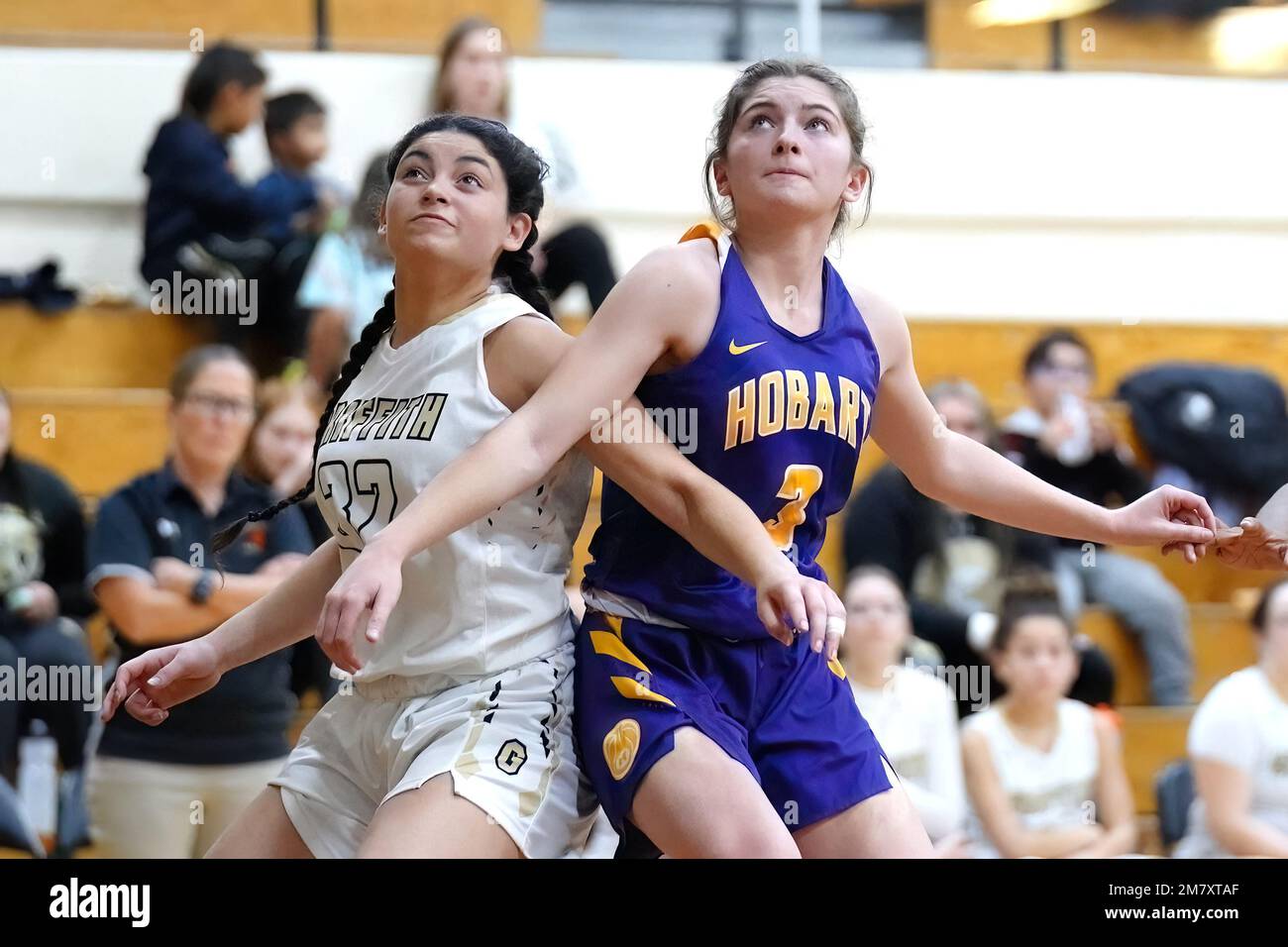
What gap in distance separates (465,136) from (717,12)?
4.47 m

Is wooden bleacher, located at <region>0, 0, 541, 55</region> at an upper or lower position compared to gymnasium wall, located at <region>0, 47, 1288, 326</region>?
upper

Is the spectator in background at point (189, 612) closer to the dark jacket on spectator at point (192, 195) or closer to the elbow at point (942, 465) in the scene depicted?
the dark jacket on spectator at point (192, 195)

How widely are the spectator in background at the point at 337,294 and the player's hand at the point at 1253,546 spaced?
3068 millimetres

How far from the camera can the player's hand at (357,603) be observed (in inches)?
86.1

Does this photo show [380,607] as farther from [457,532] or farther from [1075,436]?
[1075,436]

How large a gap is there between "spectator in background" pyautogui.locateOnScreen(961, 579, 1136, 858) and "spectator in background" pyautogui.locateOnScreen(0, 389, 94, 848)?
88.2 inches

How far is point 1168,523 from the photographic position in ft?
8.92

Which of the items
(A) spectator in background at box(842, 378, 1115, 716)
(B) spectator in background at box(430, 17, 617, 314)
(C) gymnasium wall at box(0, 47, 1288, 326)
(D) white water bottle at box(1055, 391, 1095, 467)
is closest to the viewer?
(A) spectator in background at box(842, 378, 1115, 716)

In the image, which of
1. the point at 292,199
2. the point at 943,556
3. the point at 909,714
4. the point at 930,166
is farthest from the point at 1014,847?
the point at 930,166

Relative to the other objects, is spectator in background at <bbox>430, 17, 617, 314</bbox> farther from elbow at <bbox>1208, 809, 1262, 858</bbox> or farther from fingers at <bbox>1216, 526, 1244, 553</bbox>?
fingers at <bbox>1216, 526, 1244, 553</bbox>

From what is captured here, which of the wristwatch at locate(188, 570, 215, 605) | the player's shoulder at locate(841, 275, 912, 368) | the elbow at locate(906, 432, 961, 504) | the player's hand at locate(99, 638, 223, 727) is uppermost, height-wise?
the player's shoulder at locate(841, 275, 912, 368)

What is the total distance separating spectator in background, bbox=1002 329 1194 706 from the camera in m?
5.45

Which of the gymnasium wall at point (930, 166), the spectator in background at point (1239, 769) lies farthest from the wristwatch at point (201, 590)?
the gymnasium wall at point (930, 166)

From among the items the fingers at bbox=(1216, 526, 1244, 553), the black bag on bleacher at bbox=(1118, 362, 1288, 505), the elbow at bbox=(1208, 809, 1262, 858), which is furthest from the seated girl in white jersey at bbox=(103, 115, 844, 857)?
the black bag on bleacher at bbox=(1118, 362, 1288, 505)
